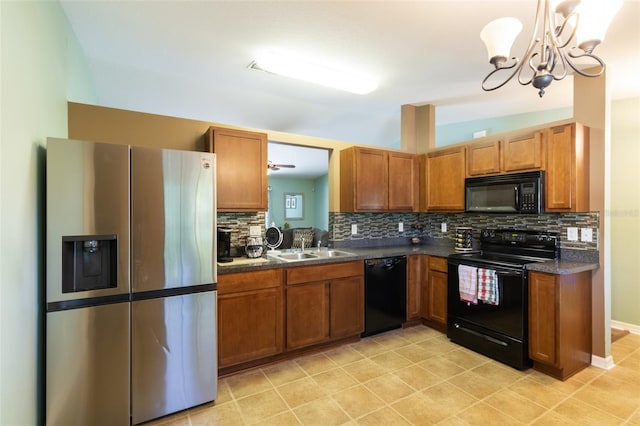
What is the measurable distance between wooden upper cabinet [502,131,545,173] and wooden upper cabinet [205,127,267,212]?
2.34m

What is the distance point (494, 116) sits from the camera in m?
4.32

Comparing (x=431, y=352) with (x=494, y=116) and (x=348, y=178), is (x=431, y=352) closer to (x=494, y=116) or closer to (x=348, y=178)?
(x=348, y=178)

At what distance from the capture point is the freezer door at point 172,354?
75.9 inches

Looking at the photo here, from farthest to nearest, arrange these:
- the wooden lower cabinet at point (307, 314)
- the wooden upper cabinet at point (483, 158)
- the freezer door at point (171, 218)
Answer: the wooden upper cabinet at point (483, 158) → the wooden lower cabinet at point (307, 314) → the freezer door at point (171, 218)

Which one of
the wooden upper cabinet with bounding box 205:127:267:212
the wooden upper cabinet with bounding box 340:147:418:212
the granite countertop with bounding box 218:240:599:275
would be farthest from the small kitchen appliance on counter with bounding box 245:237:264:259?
the wooden upper cabinet with bounding box 340:147:418:212

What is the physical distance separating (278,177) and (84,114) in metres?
7.56

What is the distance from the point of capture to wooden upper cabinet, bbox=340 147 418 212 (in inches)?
135

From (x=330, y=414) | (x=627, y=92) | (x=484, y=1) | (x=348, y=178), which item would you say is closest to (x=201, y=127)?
(x=348, y=178)

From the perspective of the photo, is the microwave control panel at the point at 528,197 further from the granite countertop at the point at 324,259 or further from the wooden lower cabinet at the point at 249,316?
the wooden lower cabinet at the point at 249,316

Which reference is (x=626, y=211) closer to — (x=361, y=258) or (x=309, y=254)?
(x=361, y=258)

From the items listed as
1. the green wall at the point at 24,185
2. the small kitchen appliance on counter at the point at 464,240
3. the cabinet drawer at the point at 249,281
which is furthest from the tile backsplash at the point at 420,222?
the green wall at the point at 24,185

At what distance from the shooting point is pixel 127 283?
1871 millimetres

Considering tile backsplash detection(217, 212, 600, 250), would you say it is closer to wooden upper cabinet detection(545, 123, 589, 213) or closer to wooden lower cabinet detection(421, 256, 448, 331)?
wooden upper cabinet detection(545, 123, 589, 213)

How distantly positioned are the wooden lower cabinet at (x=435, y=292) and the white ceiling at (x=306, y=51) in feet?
6.18
